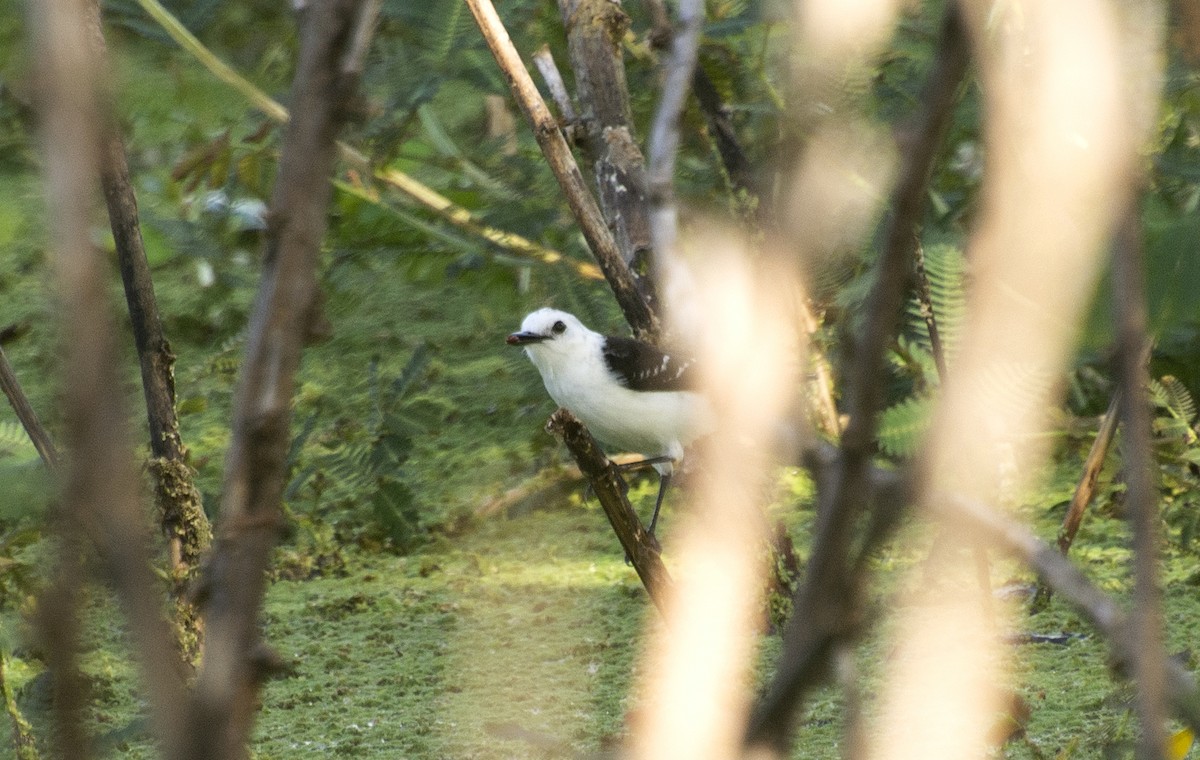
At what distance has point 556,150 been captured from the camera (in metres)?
2.25

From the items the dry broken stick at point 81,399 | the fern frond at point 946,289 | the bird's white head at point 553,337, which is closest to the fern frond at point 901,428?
the fern frond at point 946,289

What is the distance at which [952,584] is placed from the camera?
2.50m

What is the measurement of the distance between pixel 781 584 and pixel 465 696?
58cm

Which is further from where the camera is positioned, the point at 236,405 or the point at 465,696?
the point at 465,696

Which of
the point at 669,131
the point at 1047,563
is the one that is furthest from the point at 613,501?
the point at 1047,563

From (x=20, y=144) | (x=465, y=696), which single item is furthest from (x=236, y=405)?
(x=465, y=696)

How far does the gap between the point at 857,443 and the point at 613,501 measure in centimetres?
164

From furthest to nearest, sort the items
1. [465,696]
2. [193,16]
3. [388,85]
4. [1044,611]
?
[388,85] → [193,16] → [1044,611] → [465,696]

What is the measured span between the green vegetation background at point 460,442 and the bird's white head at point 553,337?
0.21 meters

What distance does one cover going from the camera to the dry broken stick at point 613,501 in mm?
2100

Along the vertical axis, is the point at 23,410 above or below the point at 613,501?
above

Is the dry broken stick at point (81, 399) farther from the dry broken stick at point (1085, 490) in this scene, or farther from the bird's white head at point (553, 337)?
the bird's white head at point (553, 337)

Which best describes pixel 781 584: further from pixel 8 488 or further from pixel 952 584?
pixel 8 488

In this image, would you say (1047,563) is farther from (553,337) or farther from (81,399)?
(553,337)
